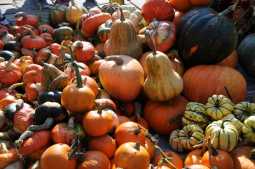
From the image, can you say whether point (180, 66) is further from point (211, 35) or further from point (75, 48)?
point (75, 48)

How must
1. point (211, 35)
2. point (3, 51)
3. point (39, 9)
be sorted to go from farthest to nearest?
point (39, 9), point (3, 51), point (211, 35)

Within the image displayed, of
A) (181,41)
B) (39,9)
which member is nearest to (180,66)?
(181,41)

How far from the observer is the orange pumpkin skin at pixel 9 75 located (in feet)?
11.5

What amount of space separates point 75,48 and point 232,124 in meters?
1.60

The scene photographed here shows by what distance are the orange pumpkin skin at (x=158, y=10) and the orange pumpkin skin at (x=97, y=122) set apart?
1.48 metres

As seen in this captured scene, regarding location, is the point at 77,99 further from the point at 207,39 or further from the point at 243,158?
the point at 207,39

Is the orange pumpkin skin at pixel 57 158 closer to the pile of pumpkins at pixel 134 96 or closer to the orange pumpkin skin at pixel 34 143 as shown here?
the pile of pumpkins at pixel 134 96

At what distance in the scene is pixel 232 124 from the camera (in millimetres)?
2773

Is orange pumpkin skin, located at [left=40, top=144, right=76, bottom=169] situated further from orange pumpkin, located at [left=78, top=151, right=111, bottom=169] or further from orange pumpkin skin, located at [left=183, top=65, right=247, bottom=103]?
orange pumpkin skin, located at [left=183, top=65, right=247, bottom=103]

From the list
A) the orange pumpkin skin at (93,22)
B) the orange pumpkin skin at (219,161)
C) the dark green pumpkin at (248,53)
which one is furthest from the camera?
the orange pumpkin skin at (93,22)

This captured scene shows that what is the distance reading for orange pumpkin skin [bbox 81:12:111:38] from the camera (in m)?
4.34

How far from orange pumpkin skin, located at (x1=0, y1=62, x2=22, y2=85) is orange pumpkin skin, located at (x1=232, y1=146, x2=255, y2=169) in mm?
1918

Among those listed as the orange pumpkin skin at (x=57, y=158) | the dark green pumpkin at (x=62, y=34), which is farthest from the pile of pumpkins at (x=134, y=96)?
the dark green pumpkin at (x=62, y=34)

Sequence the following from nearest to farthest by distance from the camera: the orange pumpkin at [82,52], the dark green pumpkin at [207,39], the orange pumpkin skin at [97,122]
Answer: the orange pumpkin skin at [97,122] < the dark green pumpkin at [207,39] < the orange pumpkin at [82,52]
